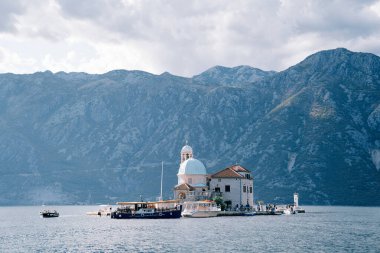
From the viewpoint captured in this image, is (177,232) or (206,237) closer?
(206,237)

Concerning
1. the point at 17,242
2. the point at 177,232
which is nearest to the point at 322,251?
the point at 177,232

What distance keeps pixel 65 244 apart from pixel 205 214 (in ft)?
286

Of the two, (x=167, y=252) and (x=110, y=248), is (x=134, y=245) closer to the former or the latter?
(x=110, y=248)

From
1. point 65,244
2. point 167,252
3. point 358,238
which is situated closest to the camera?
point 167,252

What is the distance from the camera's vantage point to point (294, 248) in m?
104

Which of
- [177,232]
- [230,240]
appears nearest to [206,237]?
[230,240]

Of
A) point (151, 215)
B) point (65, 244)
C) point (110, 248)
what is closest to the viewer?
point (110, 248)

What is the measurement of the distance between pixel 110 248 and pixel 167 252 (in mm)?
12664

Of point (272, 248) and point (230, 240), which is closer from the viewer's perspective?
point (272, 248)

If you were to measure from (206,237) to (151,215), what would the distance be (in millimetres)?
78415

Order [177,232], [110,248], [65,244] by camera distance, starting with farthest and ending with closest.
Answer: [177,232], [65,244], [110,248]

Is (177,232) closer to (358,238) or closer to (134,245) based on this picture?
(134,245)

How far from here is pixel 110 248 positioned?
107m

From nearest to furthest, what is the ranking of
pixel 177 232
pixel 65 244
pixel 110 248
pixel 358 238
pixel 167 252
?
pixel 167 252, pixel 110 248, pixel 65 244, pixel 358 238, pixel 177 232
